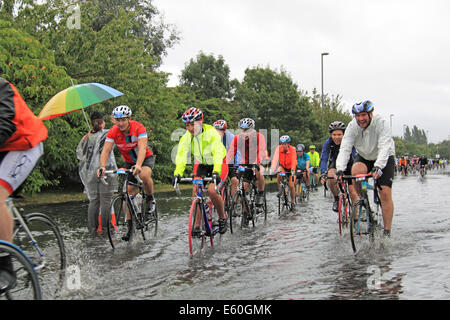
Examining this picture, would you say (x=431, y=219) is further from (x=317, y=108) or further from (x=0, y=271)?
(x=317, y=108)

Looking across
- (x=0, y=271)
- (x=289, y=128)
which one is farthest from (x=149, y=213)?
(x=289, y=128)

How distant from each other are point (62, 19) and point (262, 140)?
470 inches

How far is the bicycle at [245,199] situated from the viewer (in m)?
9.16

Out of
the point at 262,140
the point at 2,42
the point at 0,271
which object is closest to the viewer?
the point at 0,271

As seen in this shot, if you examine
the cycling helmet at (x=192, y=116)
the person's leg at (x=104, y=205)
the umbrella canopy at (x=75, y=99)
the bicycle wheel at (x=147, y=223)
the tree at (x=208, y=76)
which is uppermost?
the tree at (x=208, y=76)

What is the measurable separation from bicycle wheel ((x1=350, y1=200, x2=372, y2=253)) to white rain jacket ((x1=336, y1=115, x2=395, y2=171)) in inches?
24.6

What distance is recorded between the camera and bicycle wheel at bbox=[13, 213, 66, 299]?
439 cm

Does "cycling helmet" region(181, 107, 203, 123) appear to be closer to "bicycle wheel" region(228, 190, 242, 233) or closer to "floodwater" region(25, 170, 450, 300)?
"floodwater" region(25, 170, 450, 300)

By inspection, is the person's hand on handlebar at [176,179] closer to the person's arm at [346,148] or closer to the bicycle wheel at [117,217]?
the bicycle wheel at [117,217]

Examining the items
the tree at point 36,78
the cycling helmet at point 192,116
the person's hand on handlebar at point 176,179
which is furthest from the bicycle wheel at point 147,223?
the tree at point 36,78

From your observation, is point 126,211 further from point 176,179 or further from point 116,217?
point 176,179

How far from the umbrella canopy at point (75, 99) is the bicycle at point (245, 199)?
2.83 metres

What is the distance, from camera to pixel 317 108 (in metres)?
59.4

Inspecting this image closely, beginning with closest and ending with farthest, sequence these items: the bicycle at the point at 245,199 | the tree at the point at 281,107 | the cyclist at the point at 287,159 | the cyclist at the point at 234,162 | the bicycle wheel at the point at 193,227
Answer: the bicycle wheel at the point at 193,227 < the bicycle at the point at 245,199 < the cyclist at the point at 234,162 < the cyclist at the point at 287,159 < the tree at the point at 281,107
